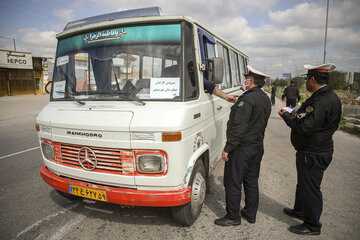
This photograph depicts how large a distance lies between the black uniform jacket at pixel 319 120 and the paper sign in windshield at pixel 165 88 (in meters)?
1.51

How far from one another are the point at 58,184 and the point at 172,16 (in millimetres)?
2488

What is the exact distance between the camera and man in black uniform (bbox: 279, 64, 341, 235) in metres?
2.63

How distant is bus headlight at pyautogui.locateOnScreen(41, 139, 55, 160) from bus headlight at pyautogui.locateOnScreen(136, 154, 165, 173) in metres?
1.30

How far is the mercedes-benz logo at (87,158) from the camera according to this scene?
262 centimetres

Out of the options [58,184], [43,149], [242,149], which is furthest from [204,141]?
[43,149]

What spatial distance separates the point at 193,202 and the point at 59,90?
2447 millimetres

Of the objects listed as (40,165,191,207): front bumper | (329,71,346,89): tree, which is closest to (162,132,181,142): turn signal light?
(40,165,191,207): front bumper

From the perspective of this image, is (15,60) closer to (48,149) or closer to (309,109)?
(48,149)

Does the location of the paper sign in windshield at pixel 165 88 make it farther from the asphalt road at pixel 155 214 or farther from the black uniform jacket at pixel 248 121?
the asphalt road at pixel 155 214

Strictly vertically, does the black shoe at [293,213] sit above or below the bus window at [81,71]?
below

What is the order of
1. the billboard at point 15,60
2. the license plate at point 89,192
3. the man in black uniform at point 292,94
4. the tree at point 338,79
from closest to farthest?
the license plate at point 89,192 < the man in black uniform at point 292,94 < the billboard at point 15,60 < the tree at point 338,79

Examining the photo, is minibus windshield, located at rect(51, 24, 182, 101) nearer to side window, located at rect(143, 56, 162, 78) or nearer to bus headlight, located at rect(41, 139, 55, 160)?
side window, located at rect(143, 56, 162, 78)

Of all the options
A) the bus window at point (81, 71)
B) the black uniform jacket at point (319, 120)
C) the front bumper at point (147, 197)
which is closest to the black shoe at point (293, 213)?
the black uniform jacket at point (319, 120)

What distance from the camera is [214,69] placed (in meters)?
2.90
